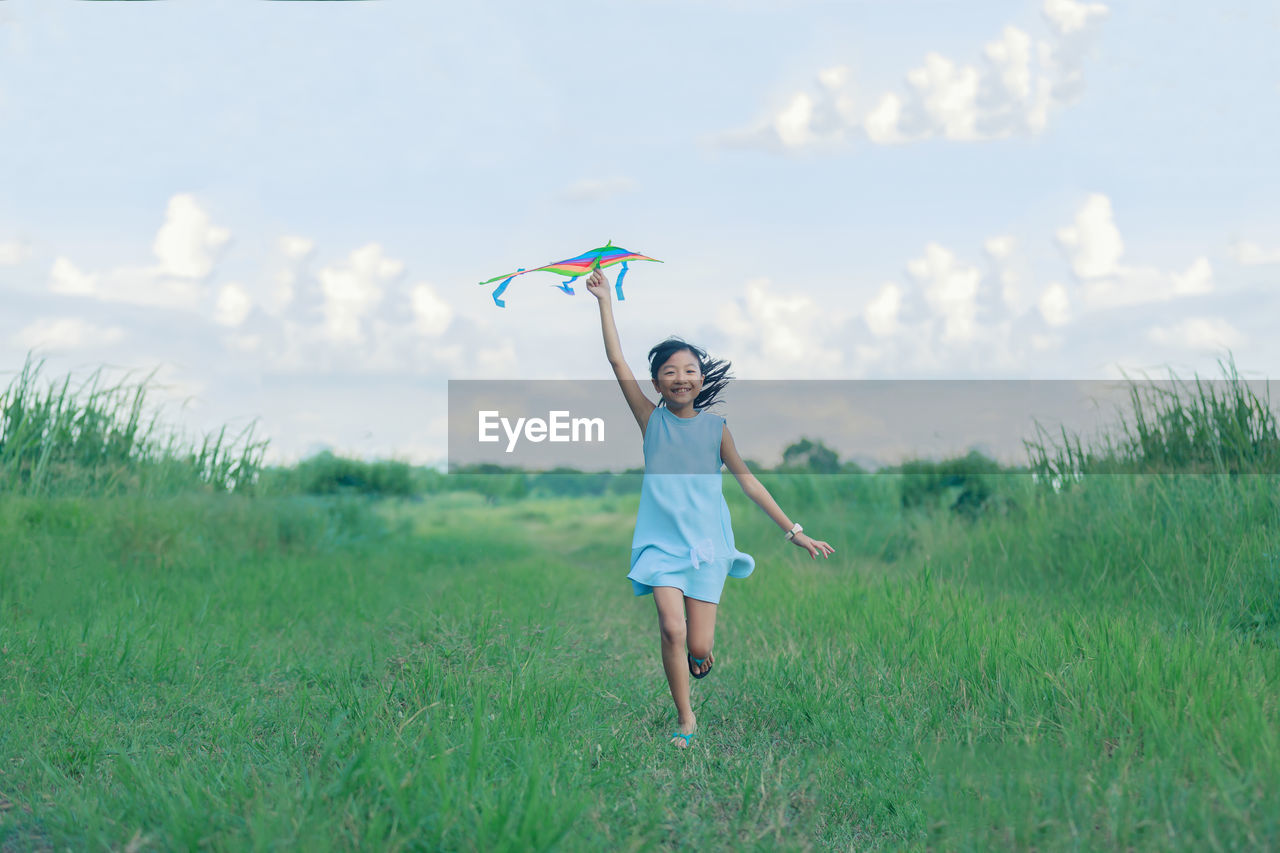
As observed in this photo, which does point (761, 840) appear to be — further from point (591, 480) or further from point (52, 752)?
point (591, 480)

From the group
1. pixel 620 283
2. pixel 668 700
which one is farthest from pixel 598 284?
pixel 668 700

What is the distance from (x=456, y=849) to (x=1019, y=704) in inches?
105

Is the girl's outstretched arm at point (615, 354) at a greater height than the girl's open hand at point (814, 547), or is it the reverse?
the girl's outstretched arm at point (615, 354)

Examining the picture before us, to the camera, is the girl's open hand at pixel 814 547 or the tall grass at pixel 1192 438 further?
the tall grass at pixel 1192 438

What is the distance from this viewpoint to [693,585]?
4.59 m

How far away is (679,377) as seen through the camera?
15.5ft

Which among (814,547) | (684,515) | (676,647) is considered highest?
(684,515)

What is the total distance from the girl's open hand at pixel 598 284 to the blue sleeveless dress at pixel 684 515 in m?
0.63

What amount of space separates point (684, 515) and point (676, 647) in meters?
0.62

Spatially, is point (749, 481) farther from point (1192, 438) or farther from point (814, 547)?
point (1192, 438)

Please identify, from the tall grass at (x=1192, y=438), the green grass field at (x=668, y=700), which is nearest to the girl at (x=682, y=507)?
the green grass field at (x=668, y=700)

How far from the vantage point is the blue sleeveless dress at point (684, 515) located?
4.59 meters

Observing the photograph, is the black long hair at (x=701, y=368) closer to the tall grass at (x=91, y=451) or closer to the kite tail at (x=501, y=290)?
the kite tail at (x=501, y=290)

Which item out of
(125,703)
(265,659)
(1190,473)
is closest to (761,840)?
(125,703)
